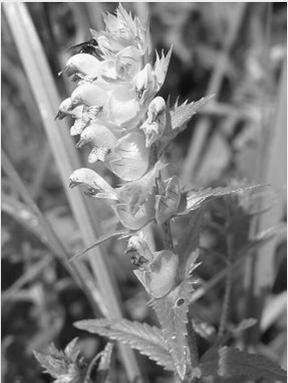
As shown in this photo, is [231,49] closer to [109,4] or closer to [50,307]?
[109,4]

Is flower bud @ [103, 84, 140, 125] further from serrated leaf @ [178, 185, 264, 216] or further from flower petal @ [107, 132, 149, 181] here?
serrated leaf @ [178, 185, 264, 216]

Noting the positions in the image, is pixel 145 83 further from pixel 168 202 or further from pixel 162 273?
pixel 162 273

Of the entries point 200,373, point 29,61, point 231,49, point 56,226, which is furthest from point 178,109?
point 231,49

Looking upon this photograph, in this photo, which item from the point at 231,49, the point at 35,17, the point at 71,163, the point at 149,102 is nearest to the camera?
the point at 149,102

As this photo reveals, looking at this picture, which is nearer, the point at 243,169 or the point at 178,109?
the point at 178,109

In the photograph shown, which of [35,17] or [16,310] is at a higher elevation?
[35,17]

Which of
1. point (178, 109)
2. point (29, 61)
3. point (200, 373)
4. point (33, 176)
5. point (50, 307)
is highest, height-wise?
point (29, 61)

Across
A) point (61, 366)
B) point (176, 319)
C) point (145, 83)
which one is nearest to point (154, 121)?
point (145, 83)

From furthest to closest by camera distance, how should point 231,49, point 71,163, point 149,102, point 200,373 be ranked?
point 231,49, point 71,163, point 200,373, point 149,102
